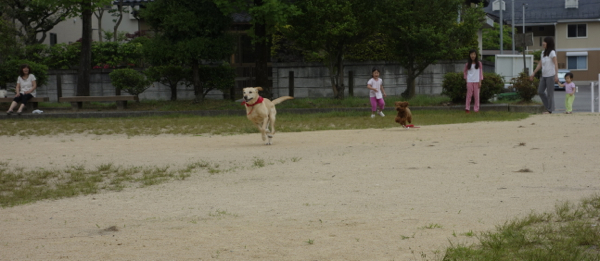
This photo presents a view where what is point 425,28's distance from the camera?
21266 millimetres

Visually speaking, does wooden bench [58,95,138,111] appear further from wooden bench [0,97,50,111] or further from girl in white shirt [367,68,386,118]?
girl in white shirt [367,68,386,118]

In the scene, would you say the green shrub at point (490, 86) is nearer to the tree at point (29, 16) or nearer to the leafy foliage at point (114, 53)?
the leafy foliage at point (114, 53)

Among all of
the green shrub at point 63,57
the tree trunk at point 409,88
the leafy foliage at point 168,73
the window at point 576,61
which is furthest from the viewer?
the window at point 576,61

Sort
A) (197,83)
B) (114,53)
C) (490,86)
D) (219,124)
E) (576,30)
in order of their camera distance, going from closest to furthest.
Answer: (219,124) < (490,86) < (197,83) < (114,53) < (576,30)

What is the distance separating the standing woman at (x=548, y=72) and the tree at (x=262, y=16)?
6.83m

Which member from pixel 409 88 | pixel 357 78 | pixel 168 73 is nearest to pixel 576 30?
pixel 357 78

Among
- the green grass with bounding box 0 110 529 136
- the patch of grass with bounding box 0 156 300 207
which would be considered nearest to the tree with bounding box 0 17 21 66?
the green grass with bounding box 0 110 529 136

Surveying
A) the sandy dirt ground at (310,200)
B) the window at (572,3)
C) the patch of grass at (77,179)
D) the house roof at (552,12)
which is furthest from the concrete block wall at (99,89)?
the window at (572,3)

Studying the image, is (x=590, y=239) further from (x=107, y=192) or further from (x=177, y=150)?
(x=177, y=150)

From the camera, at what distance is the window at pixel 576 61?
5922cm

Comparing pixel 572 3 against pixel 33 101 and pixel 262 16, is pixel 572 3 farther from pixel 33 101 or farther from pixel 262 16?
pixel 33 101

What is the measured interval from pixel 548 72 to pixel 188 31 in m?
10.6

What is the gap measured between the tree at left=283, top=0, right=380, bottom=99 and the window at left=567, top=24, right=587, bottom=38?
41660 millimetres

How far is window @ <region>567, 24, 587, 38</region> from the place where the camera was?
58.1 m
